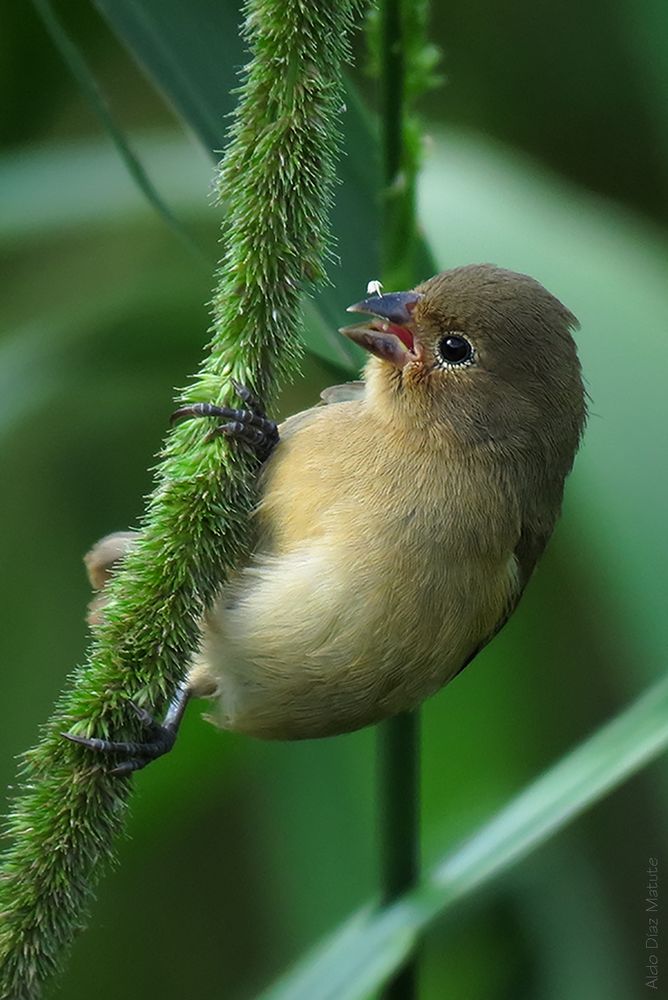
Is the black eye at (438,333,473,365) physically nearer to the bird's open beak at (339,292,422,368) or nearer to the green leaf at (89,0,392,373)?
the bird's open beak at (339,292,422,368)

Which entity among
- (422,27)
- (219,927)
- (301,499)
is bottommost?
(219,927)

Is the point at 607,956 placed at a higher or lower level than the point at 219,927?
higher

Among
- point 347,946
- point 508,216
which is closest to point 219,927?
point 347,946

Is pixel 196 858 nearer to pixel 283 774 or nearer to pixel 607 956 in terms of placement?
pixel 283 774

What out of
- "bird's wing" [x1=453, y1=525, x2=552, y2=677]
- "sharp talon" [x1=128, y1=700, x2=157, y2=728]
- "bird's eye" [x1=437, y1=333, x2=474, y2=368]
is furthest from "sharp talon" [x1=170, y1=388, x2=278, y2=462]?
"bird's wing" [x1=453, y1=525, x2=552, y2=677]

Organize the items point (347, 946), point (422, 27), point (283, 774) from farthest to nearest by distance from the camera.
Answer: point (283, 774), point (347, 946), point (422, 27)

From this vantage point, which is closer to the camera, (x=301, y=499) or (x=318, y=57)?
(x=318, y=57)

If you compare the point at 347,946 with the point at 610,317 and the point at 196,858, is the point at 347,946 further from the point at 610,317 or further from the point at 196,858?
the point at 196,858

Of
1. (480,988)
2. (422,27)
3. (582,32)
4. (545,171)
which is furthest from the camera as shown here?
Result: (582,32)
